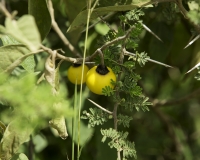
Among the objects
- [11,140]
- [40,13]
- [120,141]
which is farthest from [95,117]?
[40,13]

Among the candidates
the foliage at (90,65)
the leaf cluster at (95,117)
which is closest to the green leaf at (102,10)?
the foliage at (90,65)

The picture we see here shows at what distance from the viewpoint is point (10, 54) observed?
3.66ft

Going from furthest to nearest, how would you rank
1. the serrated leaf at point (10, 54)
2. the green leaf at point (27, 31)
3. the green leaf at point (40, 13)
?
the green leaf at point (40, 13)
the serrated leaf at point (10, 54)
the green leaf at point (27, 31)

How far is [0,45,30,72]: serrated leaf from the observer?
1.11 meters

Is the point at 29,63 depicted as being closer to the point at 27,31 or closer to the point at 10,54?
the point at 10,54

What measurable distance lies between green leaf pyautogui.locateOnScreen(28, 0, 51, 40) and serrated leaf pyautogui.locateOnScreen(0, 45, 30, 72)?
0.73 feet

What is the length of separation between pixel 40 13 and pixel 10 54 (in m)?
0.24

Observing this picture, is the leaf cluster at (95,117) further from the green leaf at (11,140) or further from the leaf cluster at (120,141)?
the green leaf at (11,140)

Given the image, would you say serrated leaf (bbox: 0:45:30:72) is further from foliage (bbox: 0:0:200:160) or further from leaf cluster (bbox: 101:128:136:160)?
leaf cluster (bbox: 101:128:136:160)

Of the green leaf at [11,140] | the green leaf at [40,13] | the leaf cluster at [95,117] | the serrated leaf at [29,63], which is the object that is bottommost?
the green leaf at [11,140]

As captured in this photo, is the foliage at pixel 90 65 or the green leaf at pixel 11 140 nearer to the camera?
the foliage at pixel 90 65

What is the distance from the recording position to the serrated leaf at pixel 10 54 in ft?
3.64

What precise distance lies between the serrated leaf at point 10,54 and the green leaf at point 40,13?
22cm

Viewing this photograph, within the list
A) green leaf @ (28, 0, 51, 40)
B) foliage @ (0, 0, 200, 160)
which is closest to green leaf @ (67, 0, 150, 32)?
foliage @ (0, 0, 200, 160)
